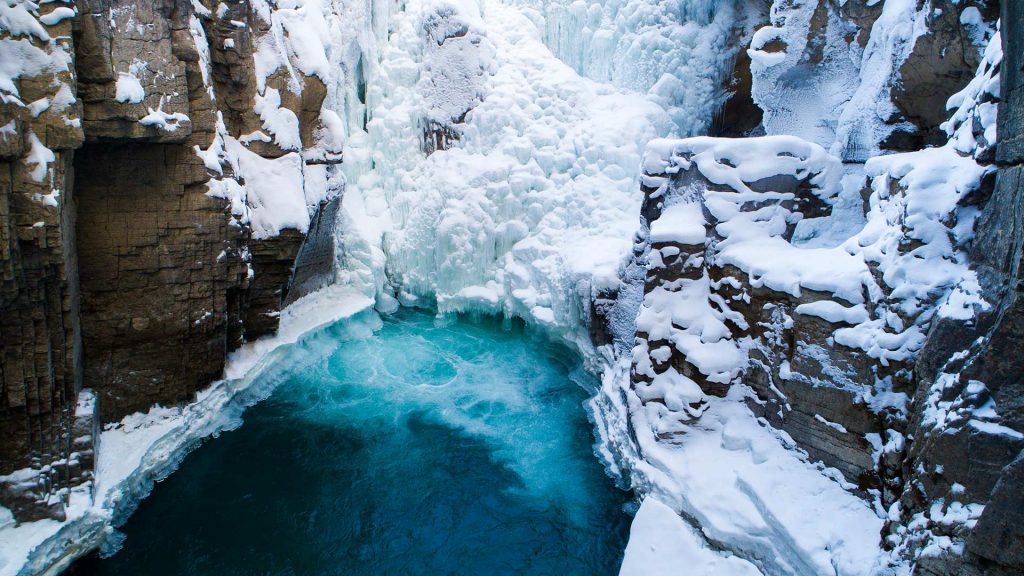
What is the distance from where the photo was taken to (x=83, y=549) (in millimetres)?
6078

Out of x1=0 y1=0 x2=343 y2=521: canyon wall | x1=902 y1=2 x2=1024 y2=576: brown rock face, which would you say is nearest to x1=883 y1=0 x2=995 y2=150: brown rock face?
x1=902 y1=2 x2=1024 y2=576: brown rock face

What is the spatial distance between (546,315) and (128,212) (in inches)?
267

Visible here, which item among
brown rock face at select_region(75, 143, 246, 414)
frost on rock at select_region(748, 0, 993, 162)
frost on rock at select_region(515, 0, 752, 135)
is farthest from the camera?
frost on rock at select_region(515, 0, 752, 135)

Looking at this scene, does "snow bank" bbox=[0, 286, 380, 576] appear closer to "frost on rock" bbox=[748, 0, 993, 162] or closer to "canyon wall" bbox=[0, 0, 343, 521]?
"canyon wall" bbox=[0, 0, 343, 521]

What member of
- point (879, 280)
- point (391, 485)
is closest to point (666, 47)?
point (879, 280)

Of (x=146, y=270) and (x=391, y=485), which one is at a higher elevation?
(x=146, y=270)

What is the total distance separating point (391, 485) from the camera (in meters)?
7.66

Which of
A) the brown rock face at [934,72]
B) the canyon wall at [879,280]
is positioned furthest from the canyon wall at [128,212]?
the brown rock face at [934,72]

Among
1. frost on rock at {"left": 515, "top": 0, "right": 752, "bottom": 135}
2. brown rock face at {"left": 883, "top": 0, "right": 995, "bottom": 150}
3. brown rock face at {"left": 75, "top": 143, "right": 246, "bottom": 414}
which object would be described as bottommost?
brown rock face at {"left": 75, "top": 143, "right": 246, "bottom": 414}

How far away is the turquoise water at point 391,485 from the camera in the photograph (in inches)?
254

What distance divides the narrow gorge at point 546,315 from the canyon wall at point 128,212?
3cm

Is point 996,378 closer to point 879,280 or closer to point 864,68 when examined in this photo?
point 879,280

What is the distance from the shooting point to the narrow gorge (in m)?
4.52

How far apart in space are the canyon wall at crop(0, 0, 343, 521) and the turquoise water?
3.82 ft
